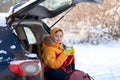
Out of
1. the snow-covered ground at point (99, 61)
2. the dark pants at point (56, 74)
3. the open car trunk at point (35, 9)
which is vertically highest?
the open car trunk at point (35, 9)

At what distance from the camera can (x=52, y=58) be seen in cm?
516

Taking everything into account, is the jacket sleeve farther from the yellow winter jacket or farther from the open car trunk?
the open car trunk

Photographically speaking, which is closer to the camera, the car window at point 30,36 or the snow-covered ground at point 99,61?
the car window at point 30,36

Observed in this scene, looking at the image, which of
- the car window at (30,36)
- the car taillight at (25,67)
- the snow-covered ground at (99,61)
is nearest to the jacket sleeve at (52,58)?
the car window at (30,36)

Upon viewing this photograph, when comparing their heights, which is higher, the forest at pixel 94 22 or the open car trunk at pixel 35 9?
the open car trunk at pixel 35 9

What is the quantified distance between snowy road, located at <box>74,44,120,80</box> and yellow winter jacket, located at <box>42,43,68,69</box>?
433 centimetres

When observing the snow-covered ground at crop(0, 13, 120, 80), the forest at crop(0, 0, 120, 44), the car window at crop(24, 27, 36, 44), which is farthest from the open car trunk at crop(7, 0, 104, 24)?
the forest at crop(0, 0, 120, 44)

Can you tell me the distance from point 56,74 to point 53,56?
21cm

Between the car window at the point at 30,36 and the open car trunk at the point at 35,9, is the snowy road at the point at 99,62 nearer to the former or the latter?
the car window at the point at 30,36

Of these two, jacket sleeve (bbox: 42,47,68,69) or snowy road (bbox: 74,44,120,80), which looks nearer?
jacket sleeve (bbox: 42,47,68,69)

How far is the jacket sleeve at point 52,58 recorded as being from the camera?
513cm

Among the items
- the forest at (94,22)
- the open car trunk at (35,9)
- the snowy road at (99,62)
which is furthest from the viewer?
the forest at (94,22)

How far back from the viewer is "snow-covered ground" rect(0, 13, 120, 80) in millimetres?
10215

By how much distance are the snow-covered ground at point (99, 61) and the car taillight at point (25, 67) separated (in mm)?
5569
